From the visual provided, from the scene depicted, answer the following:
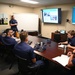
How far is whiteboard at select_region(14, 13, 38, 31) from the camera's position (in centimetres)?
675

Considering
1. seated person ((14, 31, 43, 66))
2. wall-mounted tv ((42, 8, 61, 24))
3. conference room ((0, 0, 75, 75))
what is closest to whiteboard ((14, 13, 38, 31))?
conference room ((0, 0, 75, 75))

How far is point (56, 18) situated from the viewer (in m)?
6.29

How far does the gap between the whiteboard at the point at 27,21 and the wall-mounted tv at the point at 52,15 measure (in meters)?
0.56

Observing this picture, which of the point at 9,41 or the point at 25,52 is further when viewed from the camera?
the point at 9,41

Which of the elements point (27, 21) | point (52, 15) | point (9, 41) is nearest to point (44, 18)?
point (52, 15)

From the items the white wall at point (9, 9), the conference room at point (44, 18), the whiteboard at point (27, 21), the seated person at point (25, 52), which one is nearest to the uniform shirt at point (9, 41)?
the seated person at point (25, 52)

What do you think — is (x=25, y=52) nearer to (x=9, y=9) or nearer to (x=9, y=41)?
(x=9, y=41)

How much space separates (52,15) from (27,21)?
1.54 m

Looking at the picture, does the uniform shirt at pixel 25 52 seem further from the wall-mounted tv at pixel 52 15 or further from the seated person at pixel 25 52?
the wall-mounted tv at pixel 52 15

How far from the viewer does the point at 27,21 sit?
6.93m

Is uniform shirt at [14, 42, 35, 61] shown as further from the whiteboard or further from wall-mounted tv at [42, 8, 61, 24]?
the whiteboard

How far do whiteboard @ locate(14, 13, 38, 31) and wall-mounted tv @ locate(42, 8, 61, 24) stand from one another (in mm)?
559

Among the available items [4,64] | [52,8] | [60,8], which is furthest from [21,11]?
[4,64]

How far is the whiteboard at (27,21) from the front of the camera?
675 centimetres
